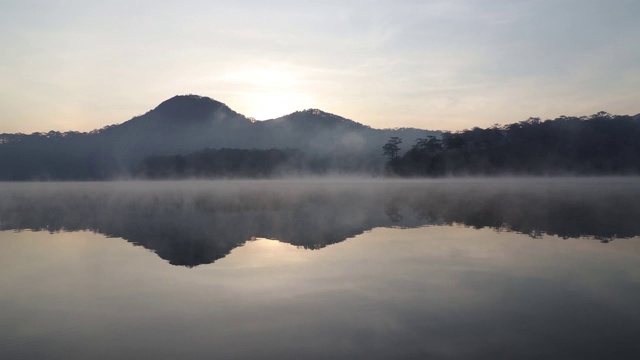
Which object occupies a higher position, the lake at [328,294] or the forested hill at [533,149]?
the forested hill at [533,149]

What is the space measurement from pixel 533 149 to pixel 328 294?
115 metres

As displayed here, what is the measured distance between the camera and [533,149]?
112 metres

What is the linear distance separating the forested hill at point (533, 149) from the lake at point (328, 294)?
93.6 metres

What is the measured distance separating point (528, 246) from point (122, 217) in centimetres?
2434

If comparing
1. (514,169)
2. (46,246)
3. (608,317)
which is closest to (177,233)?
(46,246)

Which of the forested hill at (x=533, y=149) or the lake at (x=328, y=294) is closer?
the lake at (x=328, y=294)

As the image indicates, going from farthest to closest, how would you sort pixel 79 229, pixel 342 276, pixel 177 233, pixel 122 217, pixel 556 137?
pixel 556 137, pixel 122 217, pixel 79 229, pixel 177 233, pixel 342 276

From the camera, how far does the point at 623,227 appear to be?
19828mm

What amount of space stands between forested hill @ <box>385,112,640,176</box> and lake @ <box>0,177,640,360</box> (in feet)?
307

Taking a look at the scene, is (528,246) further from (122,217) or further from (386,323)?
(122,217)

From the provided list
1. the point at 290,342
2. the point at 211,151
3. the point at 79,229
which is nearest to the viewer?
the point at 290,342

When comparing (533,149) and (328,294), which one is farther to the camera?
(533,149)

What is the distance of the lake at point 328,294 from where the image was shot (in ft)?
24.3

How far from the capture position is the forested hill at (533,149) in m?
106
